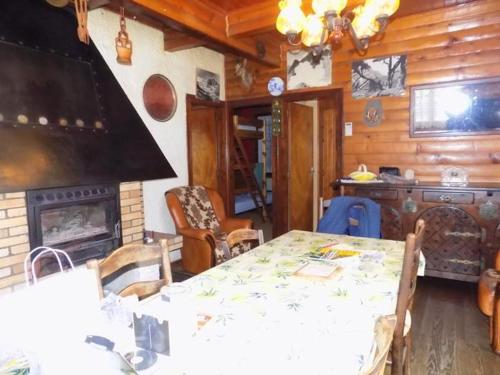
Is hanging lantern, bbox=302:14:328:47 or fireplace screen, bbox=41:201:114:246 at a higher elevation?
hanging lantern, bbox=302:14:328:47

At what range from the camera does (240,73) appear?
14.7 feet

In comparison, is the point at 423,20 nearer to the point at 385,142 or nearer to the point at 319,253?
the point at 385,142

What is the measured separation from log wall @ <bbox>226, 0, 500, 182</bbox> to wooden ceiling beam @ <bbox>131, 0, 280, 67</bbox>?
4.25 feet

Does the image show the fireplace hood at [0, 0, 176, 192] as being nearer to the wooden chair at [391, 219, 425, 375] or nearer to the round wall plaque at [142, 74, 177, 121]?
the round wall plaque at [142, 74, 177, 121]

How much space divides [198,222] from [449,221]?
235cm

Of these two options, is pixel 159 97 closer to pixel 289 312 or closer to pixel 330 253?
pixel 330 253

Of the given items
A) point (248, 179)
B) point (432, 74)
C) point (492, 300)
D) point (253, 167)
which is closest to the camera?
point (492, 300)

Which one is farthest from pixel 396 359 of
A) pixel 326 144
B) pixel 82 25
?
pixel 326 144

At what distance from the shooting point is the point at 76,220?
279cm

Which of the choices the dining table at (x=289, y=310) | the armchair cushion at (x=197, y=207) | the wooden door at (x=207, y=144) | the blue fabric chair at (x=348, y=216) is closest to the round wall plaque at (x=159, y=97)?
the wooden door at (x=207, y=144)

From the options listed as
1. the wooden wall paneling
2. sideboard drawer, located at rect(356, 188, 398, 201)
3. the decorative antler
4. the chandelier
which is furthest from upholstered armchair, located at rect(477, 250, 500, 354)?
the decorative antler

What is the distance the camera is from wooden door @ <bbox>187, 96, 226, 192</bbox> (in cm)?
458

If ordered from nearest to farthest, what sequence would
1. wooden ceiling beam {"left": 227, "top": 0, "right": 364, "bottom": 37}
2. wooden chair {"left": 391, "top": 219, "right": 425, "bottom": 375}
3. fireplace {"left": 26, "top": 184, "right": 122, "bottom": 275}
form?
wooden chair {"left": 391, "top": 219, "right": 425, "bottom": 375}, fireplace {"left": 26, "top": 184, "right": 122, "bottom": 275}, wooden ceiling beam {"left": 227, "top": 0, "right": 364, "bottom": 37}

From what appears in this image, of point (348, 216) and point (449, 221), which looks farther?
point (449, 221)
